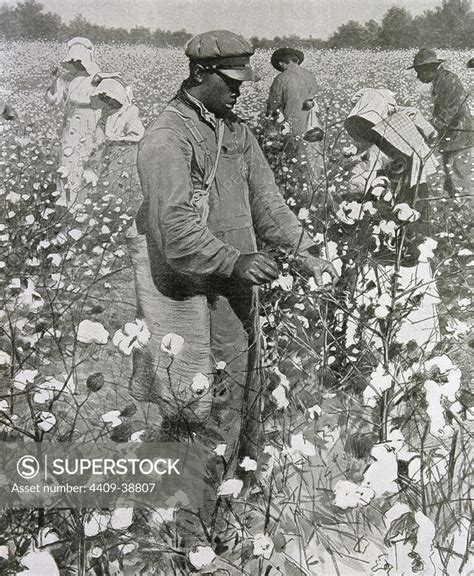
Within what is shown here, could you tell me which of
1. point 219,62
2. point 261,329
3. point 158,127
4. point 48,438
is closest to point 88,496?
point 48,438

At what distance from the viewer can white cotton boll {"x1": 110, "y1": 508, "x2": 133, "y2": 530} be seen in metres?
3.17

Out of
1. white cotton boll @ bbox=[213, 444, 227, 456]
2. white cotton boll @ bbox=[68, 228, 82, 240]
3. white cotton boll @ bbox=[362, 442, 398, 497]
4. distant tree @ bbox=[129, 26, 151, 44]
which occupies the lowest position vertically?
white cotton boll @ bbox=[362, 442, 398, 497]

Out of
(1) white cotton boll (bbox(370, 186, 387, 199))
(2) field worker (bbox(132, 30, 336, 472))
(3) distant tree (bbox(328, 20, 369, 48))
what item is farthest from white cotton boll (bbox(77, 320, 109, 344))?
(3) distant tree (bbox(328, 20, 369, 48))

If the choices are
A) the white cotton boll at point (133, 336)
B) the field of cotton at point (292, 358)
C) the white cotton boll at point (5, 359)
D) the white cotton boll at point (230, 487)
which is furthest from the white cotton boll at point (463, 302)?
the white cotton boll at point (5, 359)

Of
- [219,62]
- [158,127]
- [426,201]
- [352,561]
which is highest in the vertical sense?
[219,62]

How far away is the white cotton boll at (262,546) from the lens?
10.4 feet

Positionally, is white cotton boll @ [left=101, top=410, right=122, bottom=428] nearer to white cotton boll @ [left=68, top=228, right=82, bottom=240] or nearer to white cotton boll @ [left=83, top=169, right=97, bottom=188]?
white cotton boll @ [left=68, top=228, right=82, bottom=240]

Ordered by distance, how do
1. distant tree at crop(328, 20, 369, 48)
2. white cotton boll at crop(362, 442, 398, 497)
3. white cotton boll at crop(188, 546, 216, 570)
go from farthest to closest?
1. distant tree at crop(328, 20, 369, 48)
2. white cotton boll at crop(362, 442, 398, 497)
3. white cotton boll at crop(188, 546, 216, 570)

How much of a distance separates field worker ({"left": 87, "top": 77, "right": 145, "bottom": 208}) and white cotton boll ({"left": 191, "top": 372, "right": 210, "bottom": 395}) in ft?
2.57

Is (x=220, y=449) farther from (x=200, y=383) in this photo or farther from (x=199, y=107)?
(x=199, y=107)

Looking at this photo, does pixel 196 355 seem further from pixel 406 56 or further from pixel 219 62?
pixel 406 56

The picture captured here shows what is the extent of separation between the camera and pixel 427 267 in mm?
3338

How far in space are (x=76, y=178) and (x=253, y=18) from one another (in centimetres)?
106

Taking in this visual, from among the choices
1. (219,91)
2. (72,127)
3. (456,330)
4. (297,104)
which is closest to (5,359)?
(72,127)
